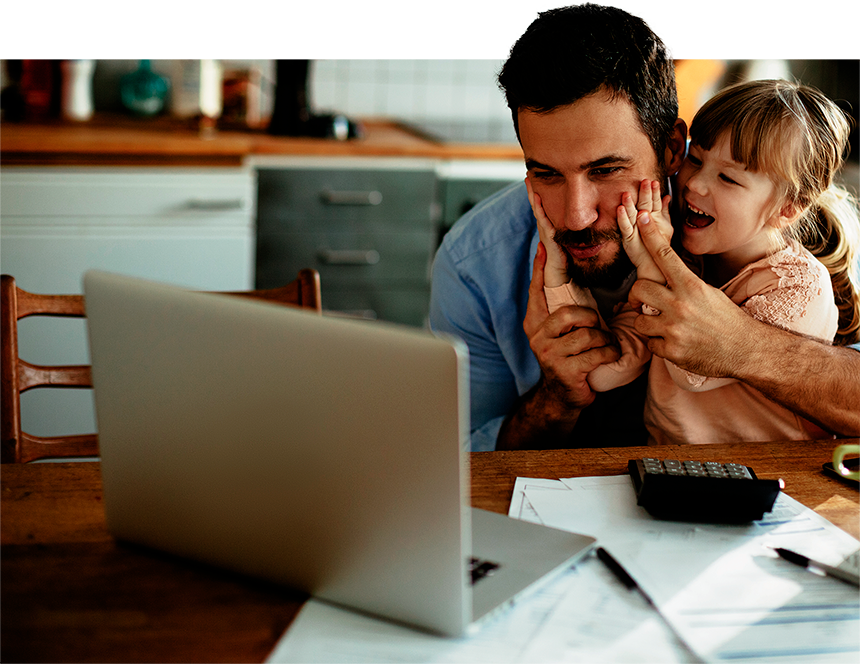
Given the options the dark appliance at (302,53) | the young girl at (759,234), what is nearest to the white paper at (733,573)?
the young girl at (759,234)

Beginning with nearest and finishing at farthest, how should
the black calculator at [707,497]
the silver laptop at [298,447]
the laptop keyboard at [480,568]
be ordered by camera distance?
the silver laptop at [298,447]
the laptop keyboard at [480,568]
the black calculator at [707,497]

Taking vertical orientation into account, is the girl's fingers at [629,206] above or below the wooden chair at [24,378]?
above

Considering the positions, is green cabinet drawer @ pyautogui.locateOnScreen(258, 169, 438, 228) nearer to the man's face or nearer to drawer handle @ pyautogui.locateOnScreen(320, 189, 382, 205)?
drawer handle @ pyautogui.locateOnScreen(320, 189, 382, 205)

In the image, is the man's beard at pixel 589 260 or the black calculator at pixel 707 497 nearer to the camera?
the black calculator at pixel 707 497

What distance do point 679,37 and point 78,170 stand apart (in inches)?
88.4

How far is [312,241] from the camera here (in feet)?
8.32

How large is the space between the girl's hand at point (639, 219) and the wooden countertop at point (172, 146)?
133 centimetres

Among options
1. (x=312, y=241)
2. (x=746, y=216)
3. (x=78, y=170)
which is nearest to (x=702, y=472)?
(x=746, y=216)

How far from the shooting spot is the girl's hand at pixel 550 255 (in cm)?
132

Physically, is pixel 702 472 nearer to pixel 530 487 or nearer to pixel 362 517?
pixel 530 487

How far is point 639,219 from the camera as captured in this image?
126 centimetres

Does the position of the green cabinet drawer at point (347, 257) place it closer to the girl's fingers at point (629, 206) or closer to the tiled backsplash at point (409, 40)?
the tiled backsplash at point (409, 40)

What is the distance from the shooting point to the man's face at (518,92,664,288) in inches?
49.4

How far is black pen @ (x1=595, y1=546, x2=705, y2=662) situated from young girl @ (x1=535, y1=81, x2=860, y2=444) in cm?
54
